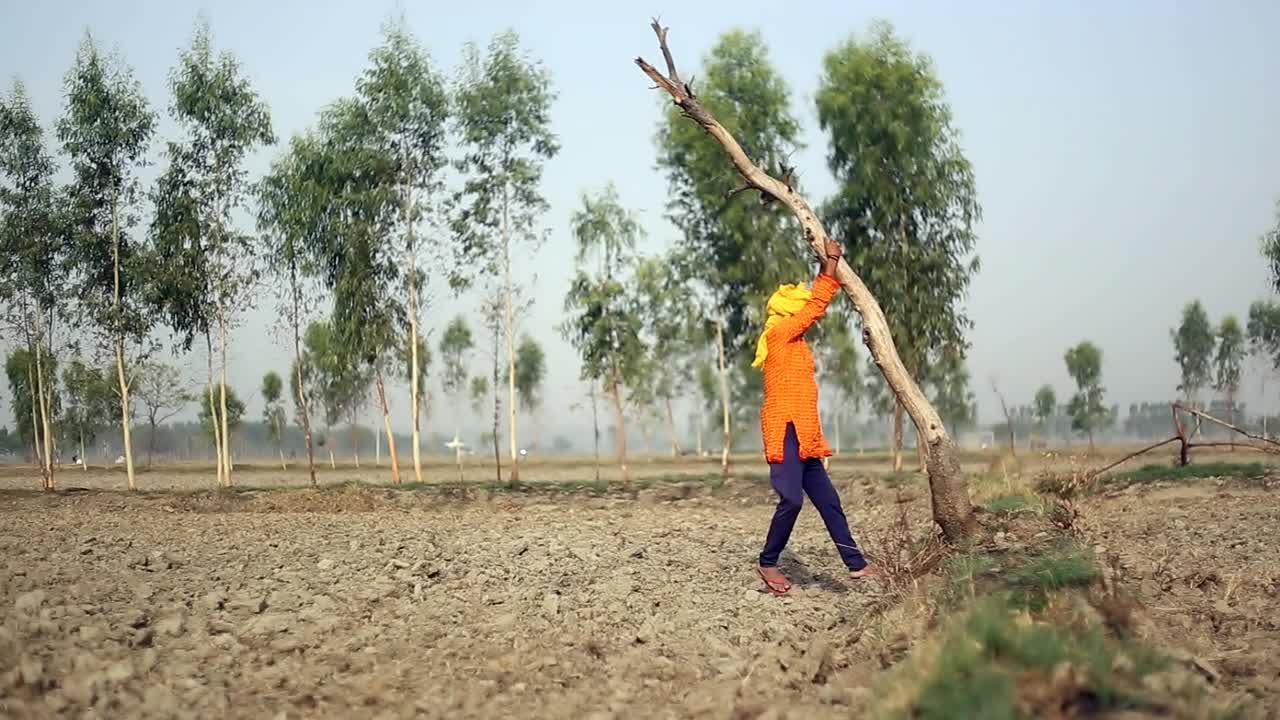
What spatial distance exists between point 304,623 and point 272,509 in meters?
13.4

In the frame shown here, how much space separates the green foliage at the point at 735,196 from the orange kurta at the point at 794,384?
70.7ft

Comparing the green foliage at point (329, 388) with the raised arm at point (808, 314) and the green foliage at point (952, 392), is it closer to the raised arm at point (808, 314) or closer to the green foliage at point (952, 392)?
the green foliage at point (952, 392)

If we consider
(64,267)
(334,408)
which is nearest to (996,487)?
(64,267)

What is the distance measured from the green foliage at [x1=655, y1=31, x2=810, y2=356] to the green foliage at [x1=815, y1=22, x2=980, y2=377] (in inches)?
60.2

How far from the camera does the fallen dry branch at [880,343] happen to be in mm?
8594

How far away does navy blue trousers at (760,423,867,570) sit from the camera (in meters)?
7.62

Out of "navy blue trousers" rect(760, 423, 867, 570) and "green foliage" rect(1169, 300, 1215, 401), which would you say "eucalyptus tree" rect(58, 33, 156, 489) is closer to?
"navy blue trousers" rect(760, 423, 867, 570)

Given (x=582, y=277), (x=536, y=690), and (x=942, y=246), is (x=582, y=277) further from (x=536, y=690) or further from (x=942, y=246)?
(x=536, y=690)

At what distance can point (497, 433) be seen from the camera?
2894 centimetres

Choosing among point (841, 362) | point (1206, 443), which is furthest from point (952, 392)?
point (1206, 443)

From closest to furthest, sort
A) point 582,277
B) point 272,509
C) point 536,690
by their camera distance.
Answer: point 536,690 < point 272,509 < point 582,277

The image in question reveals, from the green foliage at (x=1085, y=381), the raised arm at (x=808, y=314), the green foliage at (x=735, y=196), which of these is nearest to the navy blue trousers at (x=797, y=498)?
the raised arm at (x=808, y=314)

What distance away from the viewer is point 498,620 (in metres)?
6.92

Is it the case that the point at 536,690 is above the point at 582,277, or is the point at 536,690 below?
below
